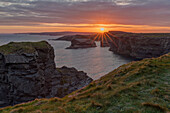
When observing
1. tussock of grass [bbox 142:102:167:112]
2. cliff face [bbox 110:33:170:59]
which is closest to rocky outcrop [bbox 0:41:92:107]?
tussock of grass [bbox 142:102:167:112]

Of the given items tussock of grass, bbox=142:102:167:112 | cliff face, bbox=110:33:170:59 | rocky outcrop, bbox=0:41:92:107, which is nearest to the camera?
tussock of grass, bbox=142:102:167:112

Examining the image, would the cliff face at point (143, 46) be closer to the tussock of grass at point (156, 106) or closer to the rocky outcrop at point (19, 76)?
the rocky outcrop at point (19, 76)

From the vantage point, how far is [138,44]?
153750mm

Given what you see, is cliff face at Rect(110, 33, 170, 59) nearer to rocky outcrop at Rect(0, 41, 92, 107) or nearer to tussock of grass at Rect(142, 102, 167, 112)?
rocky outcrop at Rect(0, 41, 92, 107)

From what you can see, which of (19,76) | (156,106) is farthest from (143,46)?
(156,106)

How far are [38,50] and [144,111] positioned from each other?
2111 inches

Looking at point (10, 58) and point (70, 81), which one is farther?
point (70, 81)

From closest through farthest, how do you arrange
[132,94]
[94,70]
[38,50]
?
1. [132,94]
2. [38,50]
3. [94,70]

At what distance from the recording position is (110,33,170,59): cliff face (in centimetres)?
13438

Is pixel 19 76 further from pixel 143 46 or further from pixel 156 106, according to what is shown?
pixel 143 46

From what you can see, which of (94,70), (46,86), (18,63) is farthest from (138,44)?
(18,63)

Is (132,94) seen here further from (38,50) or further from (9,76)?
(38,50)

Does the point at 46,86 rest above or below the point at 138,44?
below

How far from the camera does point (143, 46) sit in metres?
150
